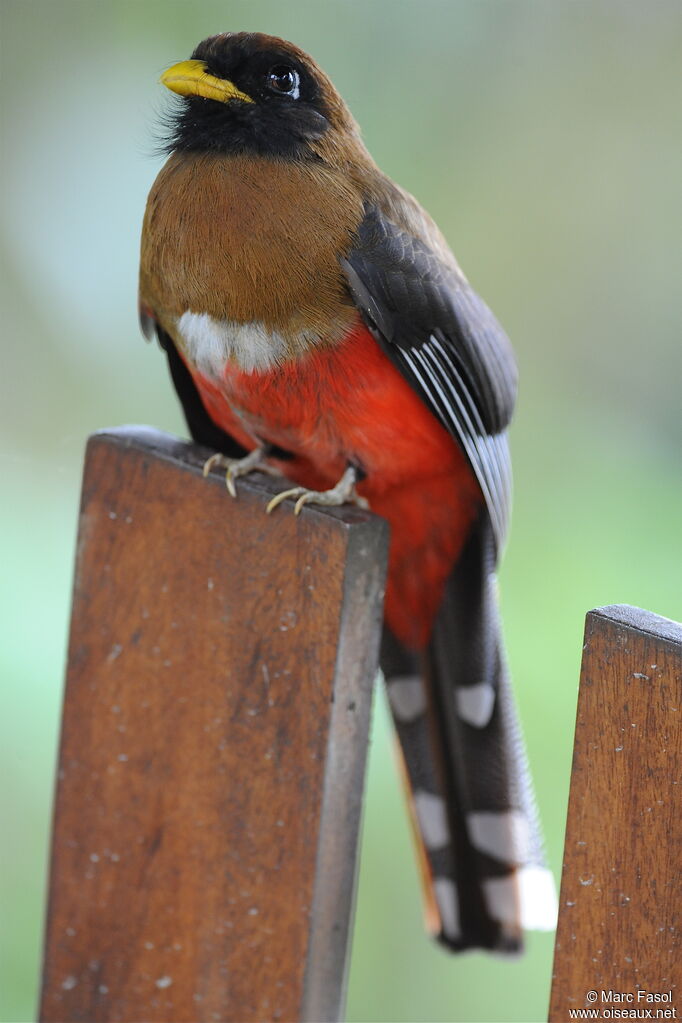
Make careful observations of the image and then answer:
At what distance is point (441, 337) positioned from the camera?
90.6 inches

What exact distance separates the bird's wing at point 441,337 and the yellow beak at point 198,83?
31 cm

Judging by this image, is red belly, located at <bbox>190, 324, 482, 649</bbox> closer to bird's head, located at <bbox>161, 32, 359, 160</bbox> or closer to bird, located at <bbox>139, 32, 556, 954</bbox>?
bird, located at <bbox>139, 32, 556, 954</bbox>

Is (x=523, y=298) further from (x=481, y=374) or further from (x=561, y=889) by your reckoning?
(x=561, y=889)

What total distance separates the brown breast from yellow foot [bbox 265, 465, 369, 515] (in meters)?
0.26

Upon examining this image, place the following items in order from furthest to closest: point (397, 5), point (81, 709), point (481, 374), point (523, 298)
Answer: point (523, 298) → point (397, 5) → point (481, 374) → point (81, 709)

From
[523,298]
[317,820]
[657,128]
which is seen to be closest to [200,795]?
[317,820]

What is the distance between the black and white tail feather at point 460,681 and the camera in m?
2.22

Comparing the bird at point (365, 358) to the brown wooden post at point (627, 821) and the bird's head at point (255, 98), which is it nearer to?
the bird's head at point (255, 98)

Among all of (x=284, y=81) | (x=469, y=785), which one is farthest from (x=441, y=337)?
(x=469, y=785)

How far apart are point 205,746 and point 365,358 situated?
0.71 m

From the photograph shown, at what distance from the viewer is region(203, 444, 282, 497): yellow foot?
1925mm

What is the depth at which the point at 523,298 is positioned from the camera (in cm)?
370

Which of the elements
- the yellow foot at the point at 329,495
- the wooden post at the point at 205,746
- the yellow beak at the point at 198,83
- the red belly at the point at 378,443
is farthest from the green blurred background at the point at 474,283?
the wooden post at the point at 205,746

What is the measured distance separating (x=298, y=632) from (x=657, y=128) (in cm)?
229
